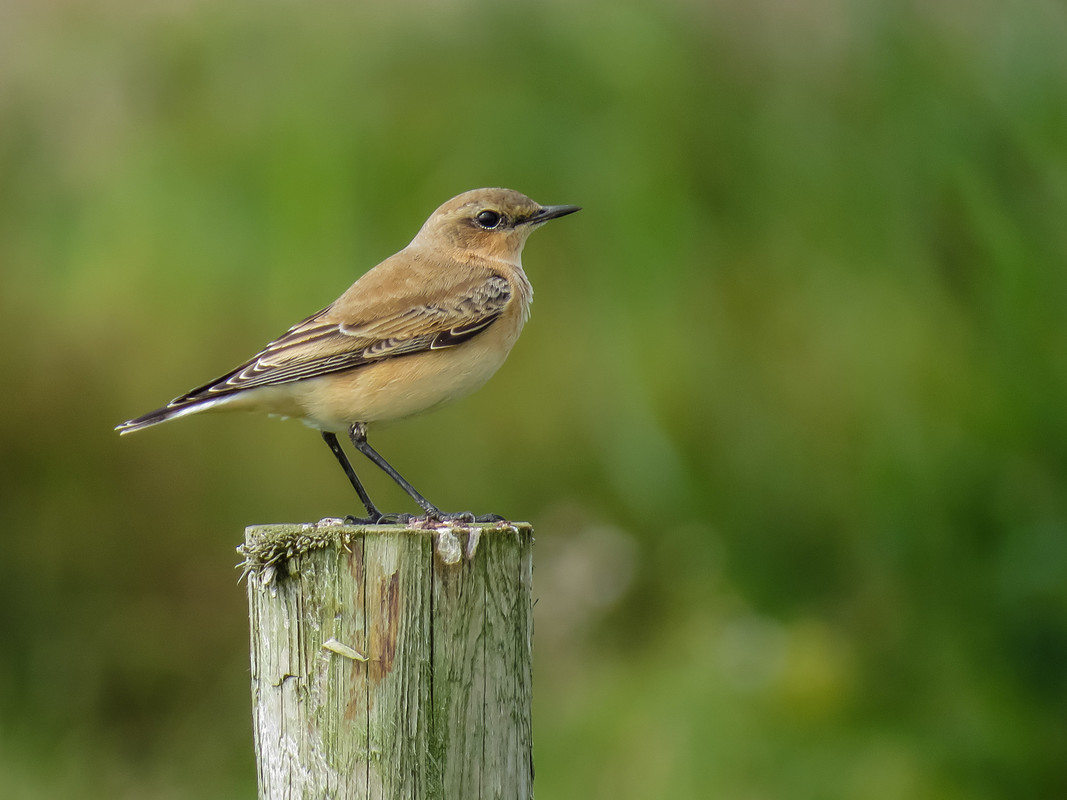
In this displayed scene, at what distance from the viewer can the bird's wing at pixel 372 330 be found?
4.57 m

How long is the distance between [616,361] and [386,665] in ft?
18.4

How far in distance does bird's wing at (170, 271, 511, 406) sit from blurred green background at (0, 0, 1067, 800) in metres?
3.33

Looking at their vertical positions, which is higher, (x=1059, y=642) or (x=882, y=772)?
(x=1059, y=642)

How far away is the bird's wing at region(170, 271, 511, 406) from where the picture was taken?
4.57 meters

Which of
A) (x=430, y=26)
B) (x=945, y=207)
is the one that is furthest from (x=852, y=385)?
(x=430, y=26)

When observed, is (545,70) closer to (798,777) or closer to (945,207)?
(945,207)

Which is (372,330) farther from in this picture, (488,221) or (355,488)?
(488,221)

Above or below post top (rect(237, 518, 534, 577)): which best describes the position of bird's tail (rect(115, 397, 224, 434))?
above

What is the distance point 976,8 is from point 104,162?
263 inches

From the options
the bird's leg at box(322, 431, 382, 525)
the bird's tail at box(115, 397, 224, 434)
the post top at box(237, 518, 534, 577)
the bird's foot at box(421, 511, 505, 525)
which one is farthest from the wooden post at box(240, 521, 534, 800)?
the bird's tail at box(115, 397, 224, 434)

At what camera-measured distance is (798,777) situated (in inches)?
259

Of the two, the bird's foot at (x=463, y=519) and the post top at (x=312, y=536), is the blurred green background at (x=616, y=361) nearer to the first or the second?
the bird's foot at (x=463, y=519)

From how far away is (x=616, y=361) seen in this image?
858cm

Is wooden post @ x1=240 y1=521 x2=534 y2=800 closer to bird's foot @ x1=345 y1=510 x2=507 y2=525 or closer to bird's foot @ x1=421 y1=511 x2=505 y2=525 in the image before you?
bird's foot @ x1=345 y1=510 x2=507 y2=525
